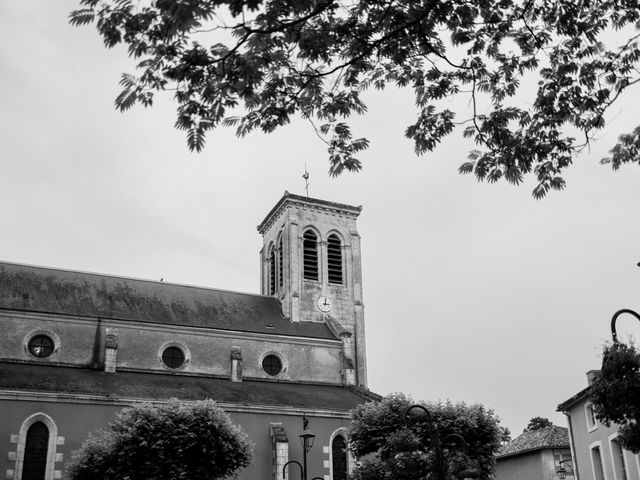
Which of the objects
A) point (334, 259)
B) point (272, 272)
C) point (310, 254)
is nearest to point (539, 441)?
point (334, 259)

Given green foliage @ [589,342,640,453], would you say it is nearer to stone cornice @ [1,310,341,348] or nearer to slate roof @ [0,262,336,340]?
stone cornice @ [1,310,341,348]

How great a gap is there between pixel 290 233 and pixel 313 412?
1297 cm

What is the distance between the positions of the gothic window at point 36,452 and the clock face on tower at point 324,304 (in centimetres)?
1737

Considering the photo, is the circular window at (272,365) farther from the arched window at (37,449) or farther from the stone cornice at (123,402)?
the arched window at (37,449)

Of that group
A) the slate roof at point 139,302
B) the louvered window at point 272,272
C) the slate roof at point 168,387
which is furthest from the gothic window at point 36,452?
the louvered window at point 272,272

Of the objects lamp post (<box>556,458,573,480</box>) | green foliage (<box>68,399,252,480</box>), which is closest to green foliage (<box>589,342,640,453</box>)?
green foliage (<box>68,399,252,480</box>)

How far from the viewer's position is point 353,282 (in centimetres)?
4253

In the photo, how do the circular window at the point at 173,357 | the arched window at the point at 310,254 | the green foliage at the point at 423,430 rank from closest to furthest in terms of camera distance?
the green foliage at the point at 423,430, the circular window at the point at 173,357, the arched window at the point at 310,254

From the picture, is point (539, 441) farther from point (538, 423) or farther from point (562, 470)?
point (538, 423)

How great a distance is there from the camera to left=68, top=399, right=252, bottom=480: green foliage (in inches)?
949

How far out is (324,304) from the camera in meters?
41.3

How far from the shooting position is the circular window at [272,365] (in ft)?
121

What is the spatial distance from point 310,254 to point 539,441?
52.9 ft

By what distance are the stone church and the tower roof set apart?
0.07 metres
